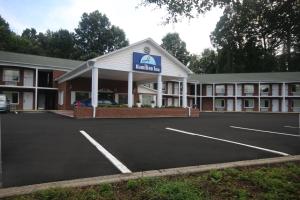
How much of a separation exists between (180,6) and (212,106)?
44650mm

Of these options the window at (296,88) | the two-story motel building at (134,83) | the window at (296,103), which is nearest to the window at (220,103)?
the two-story motel building at (134,83)

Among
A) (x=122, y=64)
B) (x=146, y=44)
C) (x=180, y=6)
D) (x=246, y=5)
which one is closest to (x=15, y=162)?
(x=180, y=6)

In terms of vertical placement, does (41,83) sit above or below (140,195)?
above

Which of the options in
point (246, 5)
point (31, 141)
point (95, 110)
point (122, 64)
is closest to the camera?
point (246, 5)

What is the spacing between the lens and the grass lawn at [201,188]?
13.8 ft

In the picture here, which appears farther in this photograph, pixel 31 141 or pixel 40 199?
pixel 31 141

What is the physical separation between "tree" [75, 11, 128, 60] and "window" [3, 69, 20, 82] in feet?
115

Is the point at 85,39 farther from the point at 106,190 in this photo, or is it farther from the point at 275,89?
the point at 106,190

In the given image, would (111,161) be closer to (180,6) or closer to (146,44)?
(180,6)

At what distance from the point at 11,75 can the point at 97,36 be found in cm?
3743

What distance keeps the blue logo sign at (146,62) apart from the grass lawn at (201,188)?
19.7 meters

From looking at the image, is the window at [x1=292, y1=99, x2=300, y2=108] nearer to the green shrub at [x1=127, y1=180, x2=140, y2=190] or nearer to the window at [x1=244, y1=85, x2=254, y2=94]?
the window at [x1=244, y1=85, x2=254, y2=94]

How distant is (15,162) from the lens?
6.25 metres

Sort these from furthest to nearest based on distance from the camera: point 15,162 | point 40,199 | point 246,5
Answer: point 246,5, point 15,162, point 40,199
